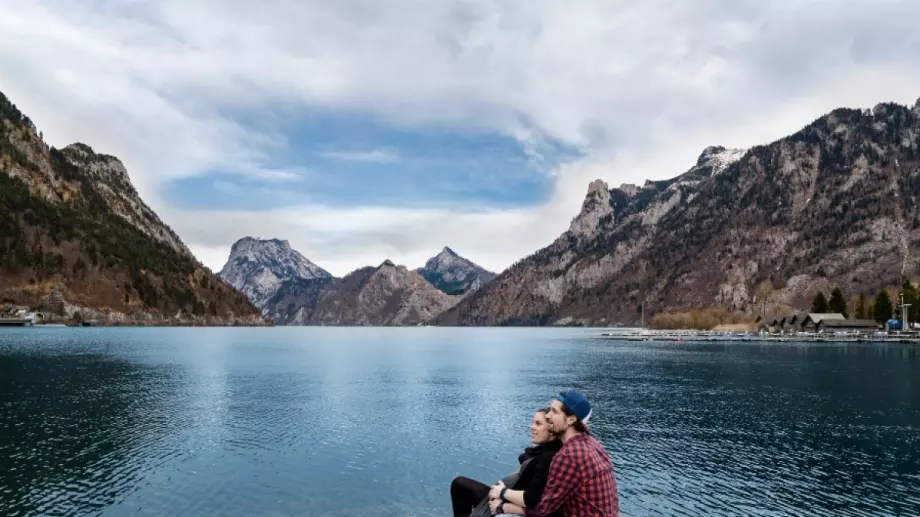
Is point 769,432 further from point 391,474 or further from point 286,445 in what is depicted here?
point 286,445

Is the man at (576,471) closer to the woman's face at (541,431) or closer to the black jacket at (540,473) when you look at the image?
the woman's face at (541,431)

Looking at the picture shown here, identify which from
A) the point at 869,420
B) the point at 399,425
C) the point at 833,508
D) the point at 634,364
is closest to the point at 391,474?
the point at 399,425

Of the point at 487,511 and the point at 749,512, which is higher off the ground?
the point at 487,511

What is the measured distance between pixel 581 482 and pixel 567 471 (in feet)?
1.16

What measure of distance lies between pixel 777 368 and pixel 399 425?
8898cm

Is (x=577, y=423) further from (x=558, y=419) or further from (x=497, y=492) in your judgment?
(x=497, y=492)

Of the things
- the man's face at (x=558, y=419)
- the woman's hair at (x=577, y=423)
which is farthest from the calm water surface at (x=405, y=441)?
the woman's hair at (x=577, y=423)

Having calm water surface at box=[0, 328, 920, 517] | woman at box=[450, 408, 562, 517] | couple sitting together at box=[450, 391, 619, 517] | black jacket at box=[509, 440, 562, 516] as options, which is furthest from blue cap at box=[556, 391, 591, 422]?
calm water surface at box=[0, 328, 920, 517]

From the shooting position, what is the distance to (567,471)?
11625mm

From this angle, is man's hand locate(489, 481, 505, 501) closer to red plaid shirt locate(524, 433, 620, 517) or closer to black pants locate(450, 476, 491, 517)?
red plaid shirt locate(524, 433, 620, 517)

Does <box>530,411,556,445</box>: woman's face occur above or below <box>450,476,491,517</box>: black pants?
above

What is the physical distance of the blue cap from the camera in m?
11.7

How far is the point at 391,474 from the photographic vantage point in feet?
124

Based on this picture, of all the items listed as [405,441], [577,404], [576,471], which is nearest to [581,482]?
[576,471]
